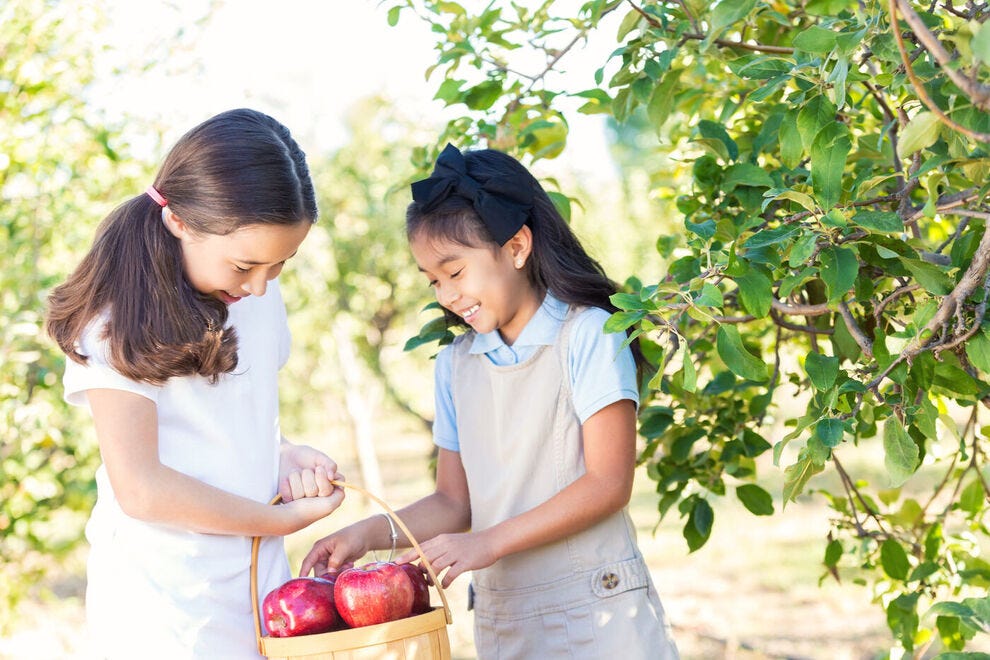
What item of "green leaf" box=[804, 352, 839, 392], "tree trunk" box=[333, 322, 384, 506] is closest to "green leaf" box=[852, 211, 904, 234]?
"green leaf" box=[804, 352, 839, 392]

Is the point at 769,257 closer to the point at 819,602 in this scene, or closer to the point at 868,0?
the point at 868,0

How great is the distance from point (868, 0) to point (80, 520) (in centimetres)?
496

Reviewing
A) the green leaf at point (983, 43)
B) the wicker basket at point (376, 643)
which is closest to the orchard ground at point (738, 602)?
the wicker basket at point (376, 643)

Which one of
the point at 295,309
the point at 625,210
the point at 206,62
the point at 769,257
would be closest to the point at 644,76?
the point at 769,257

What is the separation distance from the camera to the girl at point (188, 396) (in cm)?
142

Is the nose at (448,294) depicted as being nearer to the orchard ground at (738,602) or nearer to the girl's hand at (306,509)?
the girl's hand at (306,509)

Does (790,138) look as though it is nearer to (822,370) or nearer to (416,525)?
(822,370)

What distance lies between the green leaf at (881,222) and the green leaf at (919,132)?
5.3 inches

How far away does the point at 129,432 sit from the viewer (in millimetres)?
1406

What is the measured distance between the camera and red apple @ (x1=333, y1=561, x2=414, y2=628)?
136 centimetres

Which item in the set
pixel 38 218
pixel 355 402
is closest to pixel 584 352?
pixel 38 218

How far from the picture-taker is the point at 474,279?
172cm

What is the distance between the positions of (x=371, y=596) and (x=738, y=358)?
602 mm

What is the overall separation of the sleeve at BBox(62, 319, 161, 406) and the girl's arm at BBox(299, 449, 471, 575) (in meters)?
0.38
